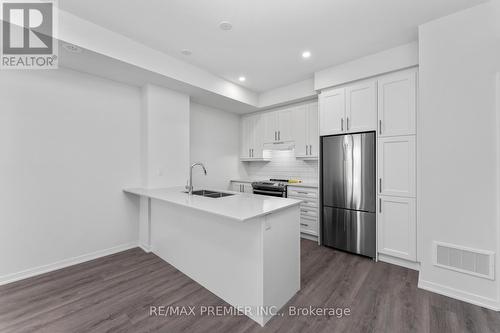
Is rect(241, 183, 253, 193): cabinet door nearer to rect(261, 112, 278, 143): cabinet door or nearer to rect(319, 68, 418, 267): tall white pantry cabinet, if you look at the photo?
rect(261, 112, 278, 143): cabinet door

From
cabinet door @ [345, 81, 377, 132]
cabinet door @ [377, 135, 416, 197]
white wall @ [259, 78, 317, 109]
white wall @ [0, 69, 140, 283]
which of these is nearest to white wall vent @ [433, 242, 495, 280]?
cabinet door @ [377, 135, 416, 197]

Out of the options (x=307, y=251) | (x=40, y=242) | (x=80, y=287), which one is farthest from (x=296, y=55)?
(x=40, y=242)

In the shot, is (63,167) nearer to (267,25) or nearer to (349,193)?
(267,25)

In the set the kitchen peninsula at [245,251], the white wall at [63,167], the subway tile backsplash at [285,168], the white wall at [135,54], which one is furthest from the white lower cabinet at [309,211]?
the white wall at [63,167]

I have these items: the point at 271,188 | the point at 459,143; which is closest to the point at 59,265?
the point at 271,188

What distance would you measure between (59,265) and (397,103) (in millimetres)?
4844

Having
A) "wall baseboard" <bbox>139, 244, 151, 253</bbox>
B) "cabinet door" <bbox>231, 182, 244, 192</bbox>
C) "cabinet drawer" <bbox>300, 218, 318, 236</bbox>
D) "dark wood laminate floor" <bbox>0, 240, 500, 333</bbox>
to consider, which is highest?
"cabinet door" <bbox>231, 182, 244, 192</bbox>

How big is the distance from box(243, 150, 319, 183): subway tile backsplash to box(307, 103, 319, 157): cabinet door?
36 cm

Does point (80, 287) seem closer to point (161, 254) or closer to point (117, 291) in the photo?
point (117, 291)

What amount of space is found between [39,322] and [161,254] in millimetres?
1334

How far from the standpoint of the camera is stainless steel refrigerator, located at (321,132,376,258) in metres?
3.01

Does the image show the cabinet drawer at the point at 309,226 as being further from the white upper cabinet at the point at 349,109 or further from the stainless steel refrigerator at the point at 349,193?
the white upper cabinet at the point at 349,109

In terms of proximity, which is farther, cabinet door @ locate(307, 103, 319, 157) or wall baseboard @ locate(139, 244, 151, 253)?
cabinet door @ locate(307, 103, 319, 157)

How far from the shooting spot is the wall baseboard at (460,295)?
1.98 meters
